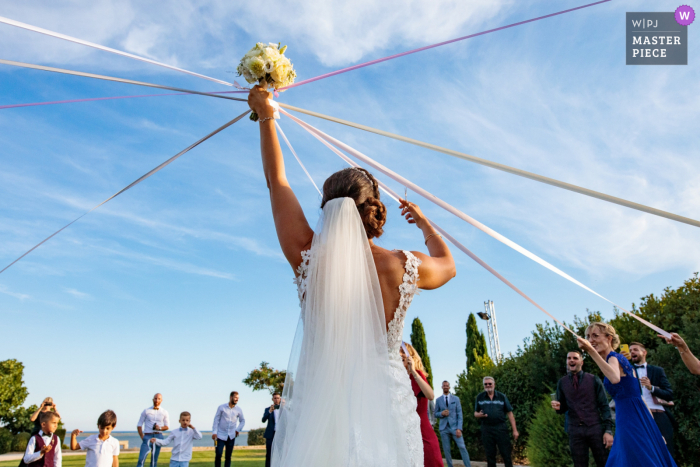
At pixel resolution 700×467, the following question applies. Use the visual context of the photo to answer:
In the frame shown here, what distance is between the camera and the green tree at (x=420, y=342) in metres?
22.2

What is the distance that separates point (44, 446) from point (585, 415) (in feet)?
24.7

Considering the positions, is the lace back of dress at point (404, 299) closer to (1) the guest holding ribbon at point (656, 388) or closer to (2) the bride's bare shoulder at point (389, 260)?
(2) the bride's bare shoulder at point (389, 260)

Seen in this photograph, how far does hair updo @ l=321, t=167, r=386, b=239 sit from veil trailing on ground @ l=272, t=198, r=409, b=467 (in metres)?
0.08

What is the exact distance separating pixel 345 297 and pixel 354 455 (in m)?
0.64

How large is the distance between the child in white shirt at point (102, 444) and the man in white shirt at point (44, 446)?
0.38m

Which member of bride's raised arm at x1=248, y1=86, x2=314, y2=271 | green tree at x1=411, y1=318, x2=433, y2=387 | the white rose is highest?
green tree at x1=411, y1=318, x2=433, y2=387

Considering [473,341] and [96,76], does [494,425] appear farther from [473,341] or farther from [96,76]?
[473,341]

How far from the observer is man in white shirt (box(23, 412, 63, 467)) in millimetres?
6512

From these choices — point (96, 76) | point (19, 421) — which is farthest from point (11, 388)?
point (96, 76)

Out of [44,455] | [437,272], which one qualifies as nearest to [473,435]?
[44,455]

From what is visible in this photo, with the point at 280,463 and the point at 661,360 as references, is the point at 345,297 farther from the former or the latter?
the point at 661,360

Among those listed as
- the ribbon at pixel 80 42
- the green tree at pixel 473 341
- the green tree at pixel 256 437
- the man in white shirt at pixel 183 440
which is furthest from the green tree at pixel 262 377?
the ribbon at pixel 80 42

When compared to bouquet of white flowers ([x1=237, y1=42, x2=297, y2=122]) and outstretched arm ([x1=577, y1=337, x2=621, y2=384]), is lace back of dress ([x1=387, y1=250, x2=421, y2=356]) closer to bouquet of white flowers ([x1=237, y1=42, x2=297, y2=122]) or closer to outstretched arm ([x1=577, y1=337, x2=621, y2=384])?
bouquet of white flowers ([x1=237, y1=42, x2=297, y2=122])

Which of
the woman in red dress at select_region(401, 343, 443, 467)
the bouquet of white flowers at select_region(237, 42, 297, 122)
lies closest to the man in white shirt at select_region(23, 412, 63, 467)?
the woman in red dress at select_region(401, 343, 443, 467)
